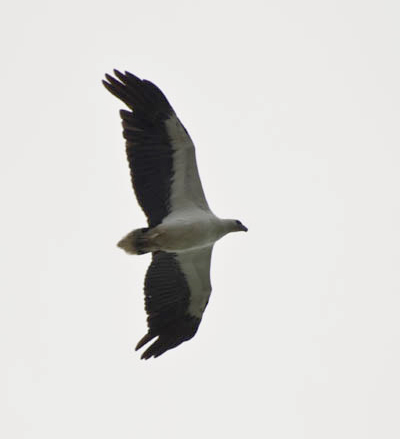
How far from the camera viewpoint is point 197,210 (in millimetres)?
15016

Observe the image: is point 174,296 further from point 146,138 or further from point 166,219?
point 146,138

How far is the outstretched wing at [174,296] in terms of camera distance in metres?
15.3

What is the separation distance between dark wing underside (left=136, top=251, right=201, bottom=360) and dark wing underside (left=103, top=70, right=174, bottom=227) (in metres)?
0.92

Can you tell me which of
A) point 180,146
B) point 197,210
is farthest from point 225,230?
point 180,146

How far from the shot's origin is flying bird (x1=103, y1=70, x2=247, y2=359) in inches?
561

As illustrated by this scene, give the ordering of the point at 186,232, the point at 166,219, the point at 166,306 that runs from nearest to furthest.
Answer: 1. the point at 186,232
2. the point at 166,219
3. the point at 166,306

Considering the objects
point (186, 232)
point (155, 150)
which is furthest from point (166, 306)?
point (155, 150)

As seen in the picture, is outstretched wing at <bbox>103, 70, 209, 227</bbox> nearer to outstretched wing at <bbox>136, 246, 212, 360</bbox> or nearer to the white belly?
the white belly

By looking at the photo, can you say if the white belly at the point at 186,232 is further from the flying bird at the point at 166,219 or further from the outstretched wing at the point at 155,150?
the outstretched wing at the point at 155,150

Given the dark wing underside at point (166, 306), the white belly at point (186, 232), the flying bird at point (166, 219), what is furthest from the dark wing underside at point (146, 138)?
the dark wing underside at point (166, 306)

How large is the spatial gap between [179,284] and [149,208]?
4.56ft

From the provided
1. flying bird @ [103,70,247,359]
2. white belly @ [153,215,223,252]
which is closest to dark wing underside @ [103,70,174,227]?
flying bird @ [103,70,247,359]

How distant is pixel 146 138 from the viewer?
564 inches

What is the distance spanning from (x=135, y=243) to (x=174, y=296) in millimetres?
1409
